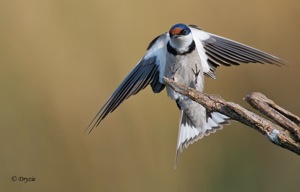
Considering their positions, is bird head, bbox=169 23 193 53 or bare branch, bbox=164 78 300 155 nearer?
bare branch, bbox=164 78 300 155

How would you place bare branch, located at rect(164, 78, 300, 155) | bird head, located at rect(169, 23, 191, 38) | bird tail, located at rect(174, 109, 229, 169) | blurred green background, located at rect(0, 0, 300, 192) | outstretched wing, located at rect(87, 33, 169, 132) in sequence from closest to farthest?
bare branch, located at rect(164, 78, 300, 155)
bird head, located at rect(169, 23, 191, 38)
outstretched wing, located at rect(87, 33, 169, 132)
bird tail, located at rect(174, 109, 229, 169)
blurred green background, located at rect(0, 0, 300, 192)

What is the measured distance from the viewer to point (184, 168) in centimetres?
322

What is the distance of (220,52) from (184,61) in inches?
6.2

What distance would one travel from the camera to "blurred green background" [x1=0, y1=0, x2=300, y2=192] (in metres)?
3.16

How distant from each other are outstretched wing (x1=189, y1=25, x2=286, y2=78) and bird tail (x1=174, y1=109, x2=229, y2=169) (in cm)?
23

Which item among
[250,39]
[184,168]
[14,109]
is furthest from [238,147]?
[14,109]

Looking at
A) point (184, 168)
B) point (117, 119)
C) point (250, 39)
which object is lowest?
point (184, 168)

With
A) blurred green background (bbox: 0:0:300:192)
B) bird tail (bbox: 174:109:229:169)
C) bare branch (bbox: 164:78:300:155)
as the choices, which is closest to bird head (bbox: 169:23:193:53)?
bird tail (bbox: 174:109:229:169)

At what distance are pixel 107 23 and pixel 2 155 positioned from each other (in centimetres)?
82

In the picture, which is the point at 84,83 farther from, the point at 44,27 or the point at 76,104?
the point at 44,27

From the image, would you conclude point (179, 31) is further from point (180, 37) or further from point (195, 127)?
point (195, 127)

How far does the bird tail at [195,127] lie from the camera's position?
279 centimetres

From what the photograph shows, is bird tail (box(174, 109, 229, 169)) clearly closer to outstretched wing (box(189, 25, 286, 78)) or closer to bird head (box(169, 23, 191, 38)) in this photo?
outstretched wing (box(189, 25, 286, 78))

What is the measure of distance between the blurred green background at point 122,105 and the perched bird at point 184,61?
457 mm
